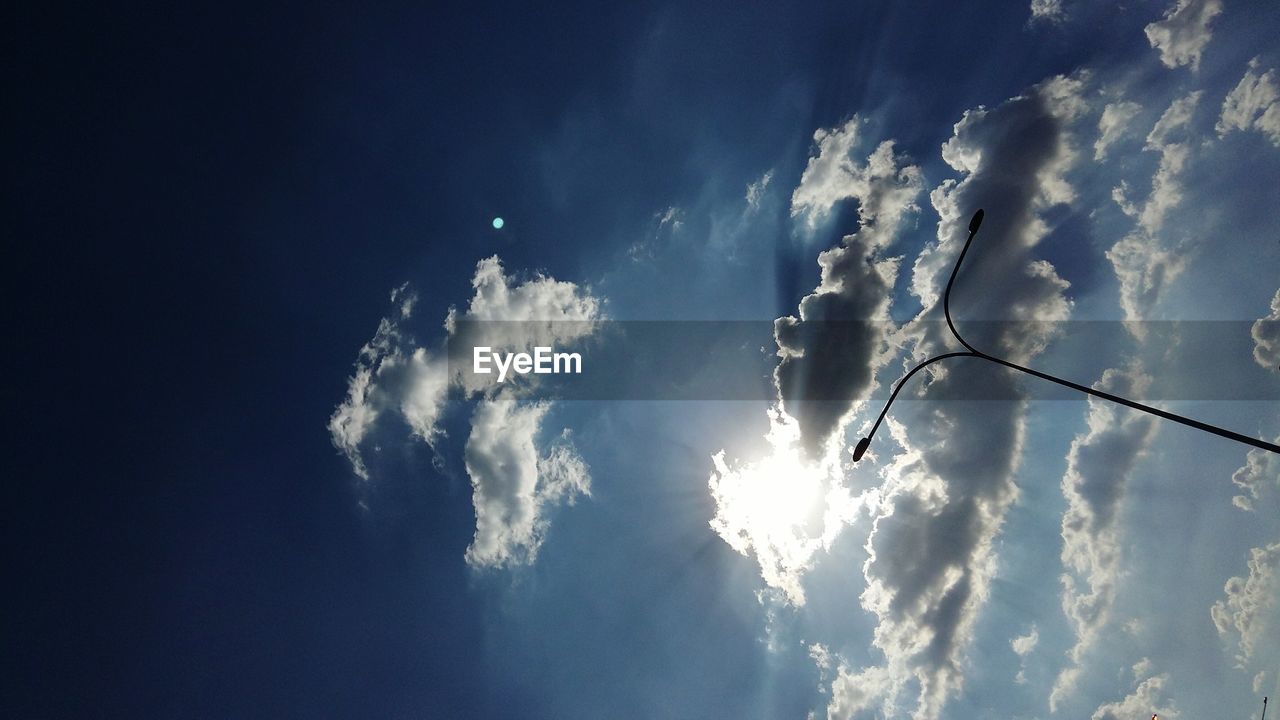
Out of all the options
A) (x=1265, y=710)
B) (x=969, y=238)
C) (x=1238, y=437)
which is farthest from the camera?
(x=1265, y=710)

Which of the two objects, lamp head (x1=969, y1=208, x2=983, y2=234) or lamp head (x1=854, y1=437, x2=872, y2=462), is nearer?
lamp head (x1=969, y1=208, x2=983, y2=234)

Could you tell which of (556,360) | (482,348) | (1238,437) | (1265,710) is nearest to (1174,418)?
(1238,437)

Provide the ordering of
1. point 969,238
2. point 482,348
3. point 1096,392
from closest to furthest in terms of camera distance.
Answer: point 1096,392 → point 969,238 → point 482,348

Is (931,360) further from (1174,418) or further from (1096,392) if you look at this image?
(1174,418)

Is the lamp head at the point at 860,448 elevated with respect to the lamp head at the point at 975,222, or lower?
lower

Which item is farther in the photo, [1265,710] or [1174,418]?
[1265,710]

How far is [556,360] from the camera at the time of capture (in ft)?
107

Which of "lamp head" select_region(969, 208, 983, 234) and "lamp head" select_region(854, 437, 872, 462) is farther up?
"lamp head" select_region(969, 208, 983, 234)

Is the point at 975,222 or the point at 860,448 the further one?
the point at 860,448

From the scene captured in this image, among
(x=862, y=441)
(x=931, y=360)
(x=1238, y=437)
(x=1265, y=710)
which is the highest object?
(x=931, y=360)

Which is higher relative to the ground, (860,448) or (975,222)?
(975,222)

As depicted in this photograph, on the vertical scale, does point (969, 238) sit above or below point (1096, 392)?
above

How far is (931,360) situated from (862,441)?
4.06 meters

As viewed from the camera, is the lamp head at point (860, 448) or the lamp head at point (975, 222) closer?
the lamp head at point (975, 222)
